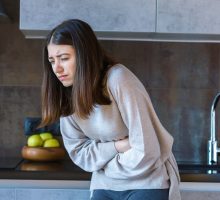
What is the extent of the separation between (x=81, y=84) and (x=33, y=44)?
1.01 meters

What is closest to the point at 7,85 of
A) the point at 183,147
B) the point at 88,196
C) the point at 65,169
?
the point at 65,169

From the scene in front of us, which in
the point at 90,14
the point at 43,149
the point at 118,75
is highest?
the point at 90,14

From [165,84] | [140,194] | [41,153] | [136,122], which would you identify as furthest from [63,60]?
[165,84]

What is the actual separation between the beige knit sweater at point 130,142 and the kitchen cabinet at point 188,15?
1.94ft

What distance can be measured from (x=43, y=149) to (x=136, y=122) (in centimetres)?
82

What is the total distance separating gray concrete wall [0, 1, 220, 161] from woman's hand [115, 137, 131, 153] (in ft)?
2.88

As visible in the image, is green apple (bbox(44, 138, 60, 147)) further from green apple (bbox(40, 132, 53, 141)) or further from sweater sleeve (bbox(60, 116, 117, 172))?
sweater sleeve (bbox(60, 116, 117, 172))

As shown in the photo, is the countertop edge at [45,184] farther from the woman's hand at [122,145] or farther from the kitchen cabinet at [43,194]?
the woman's hand at [122,145]

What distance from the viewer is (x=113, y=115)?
1289mm

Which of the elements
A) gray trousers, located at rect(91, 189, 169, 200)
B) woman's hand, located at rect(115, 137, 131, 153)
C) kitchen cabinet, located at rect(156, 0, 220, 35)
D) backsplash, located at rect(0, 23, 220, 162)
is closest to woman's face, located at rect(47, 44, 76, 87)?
woman's hand, located at rect(115, 137, 131, 153)

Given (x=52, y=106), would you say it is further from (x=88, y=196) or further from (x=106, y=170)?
(x=88, y=196)

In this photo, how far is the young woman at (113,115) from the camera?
4.03 ft

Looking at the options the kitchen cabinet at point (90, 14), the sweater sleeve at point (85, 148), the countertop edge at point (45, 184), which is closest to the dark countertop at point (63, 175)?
the countertop edge at point (45, 184)

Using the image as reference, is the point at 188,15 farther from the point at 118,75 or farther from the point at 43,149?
the point at 43,149
